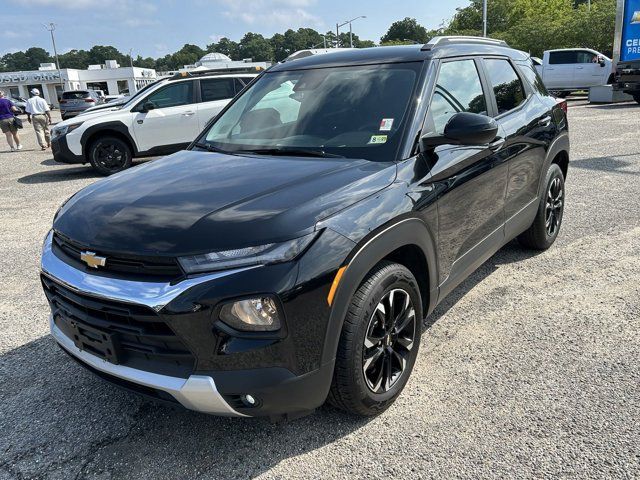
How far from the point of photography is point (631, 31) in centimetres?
1839

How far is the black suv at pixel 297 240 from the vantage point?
2.11 metres

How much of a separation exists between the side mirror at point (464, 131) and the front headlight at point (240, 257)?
118 centimetres

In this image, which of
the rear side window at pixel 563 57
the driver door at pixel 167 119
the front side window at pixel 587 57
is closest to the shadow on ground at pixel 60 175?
the driver door at pixel 167 119

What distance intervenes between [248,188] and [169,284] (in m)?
0.67

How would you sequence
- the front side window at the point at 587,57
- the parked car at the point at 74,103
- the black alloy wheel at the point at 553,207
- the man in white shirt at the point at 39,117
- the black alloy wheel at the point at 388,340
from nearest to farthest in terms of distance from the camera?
the black alloy wheel at the point at 388,340
the black alloy wheel at the point at 553,207
the man in white shirt at the point at 39,117
the front side window at the point at 587,57
the parked car at the point at 74,103

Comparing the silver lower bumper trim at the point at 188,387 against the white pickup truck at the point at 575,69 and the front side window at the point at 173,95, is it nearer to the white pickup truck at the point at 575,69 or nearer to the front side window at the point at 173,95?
the front side window at the point at 173,95

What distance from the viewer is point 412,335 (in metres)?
2.84

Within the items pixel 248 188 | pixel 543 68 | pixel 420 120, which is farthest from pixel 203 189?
pixel 543 68

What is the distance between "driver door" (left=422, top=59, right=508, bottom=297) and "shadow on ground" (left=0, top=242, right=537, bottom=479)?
3.87ft

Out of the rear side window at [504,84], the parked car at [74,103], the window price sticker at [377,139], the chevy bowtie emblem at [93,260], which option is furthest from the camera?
the parked car at [74,103]

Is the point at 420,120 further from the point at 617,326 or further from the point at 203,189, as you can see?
the point at 617,326

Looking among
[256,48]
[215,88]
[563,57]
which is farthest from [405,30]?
[215,88]

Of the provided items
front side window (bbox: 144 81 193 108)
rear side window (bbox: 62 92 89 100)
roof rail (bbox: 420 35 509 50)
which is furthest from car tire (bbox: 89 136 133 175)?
rear side window (bbox: 62 92 89 100)

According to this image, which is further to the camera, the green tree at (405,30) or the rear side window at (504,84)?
the green tree at (405,30)
